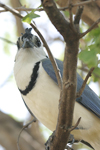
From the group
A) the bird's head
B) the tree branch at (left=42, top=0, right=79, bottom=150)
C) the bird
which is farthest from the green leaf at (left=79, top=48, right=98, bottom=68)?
the bird's head

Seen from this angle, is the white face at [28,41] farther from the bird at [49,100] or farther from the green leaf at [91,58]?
the green leaf at [91,58]

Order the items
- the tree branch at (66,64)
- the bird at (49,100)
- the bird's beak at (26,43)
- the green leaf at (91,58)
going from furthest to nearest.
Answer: the bird's beak at (26,43) → the bird at (49,100) → the tree branch at (66,64) → the green leaf at (91,58)

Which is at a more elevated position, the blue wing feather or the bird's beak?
the bird's beak

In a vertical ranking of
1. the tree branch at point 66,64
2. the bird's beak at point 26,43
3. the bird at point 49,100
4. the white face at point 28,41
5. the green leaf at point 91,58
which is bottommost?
the green leaf at point 91,58

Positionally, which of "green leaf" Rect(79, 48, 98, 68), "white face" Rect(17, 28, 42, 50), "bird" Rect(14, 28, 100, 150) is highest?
"white face" Rect(17, 28, 42, 50)

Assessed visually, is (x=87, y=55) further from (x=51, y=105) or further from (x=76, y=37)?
(x=51, y=105)

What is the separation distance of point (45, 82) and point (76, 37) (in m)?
1.33

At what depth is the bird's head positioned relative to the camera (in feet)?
14.0

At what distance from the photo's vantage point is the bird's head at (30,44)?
4254 mm

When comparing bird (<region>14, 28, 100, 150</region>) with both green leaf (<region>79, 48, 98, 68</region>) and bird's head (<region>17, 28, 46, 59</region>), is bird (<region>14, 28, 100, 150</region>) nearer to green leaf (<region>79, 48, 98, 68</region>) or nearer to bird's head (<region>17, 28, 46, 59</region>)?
bird's head (<region>17, 28, 46, 59</region>)

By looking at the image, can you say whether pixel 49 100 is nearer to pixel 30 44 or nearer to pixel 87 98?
pixel 87 98

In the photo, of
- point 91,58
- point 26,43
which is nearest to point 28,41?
point 26,43

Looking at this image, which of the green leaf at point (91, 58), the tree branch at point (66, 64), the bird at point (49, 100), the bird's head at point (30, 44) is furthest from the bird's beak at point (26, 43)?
the green leaf at point (91, 58)

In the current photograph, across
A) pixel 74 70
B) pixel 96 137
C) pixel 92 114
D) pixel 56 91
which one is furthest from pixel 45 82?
pixel 74 70
